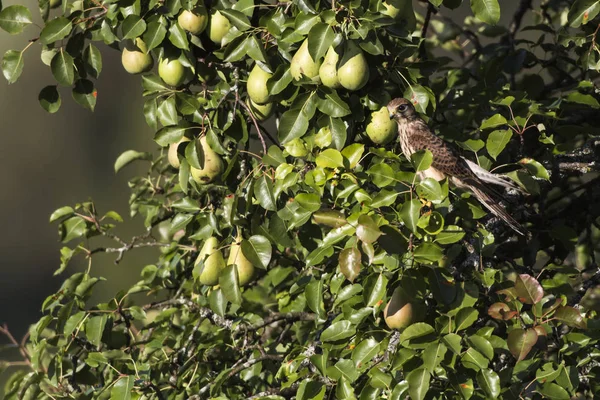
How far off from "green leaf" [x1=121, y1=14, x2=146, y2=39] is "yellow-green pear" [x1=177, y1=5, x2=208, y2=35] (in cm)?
13

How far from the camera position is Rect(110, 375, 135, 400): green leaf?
2947mm

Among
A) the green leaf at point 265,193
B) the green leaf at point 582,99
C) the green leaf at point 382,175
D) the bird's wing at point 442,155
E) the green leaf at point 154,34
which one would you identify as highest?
the green leaf at point 154,34

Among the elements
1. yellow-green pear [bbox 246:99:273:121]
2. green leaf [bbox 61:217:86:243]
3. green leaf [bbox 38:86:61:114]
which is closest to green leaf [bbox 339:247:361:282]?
yellow-green pear [bbox 246:99:273:121]

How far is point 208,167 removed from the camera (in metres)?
2.98

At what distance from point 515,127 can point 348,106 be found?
77 cm

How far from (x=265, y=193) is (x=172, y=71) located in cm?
60

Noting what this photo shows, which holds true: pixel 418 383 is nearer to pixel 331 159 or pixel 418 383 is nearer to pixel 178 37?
pixel 331 159

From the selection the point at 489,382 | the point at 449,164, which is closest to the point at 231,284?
the point at 489,382

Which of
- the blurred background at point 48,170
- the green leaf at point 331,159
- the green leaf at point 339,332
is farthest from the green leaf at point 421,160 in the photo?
the blurred background at point 48,170

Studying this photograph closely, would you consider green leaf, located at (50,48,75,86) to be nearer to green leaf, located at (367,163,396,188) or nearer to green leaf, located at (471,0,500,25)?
green leaf, located at (367,163,396,188)

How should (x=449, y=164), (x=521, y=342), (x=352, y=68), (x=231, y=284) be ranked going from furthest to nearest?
(x=449, y=164) < (x=231, y=284) < (x=352, y=68) < (x=521, y=342)

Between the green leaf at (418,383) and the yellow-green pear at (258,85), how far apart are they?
1042 mm

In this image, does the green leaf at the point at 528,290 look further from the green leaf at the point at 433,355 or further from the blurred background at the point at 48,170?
the blurred background at the point at 48,170

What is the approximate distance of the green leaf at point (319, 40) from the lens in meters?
2.61
